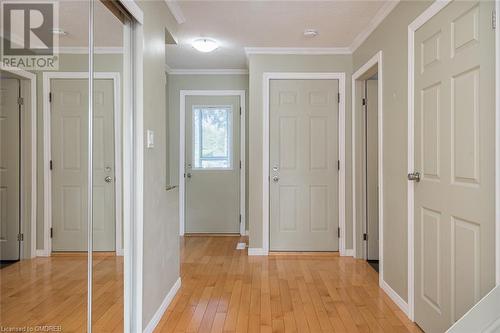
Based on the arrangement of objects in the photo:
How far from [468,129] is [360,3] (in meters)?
1.67

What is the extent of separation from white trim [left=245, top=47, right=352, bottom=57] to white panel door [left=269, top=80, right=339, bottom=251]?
13.4 inches

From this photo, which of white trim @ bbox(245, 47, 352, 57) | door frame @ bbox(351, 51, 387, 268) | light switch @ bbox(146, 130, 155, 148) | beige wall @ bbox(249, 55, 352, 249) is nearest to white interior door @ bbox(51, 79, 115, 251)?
light switch @ bbox(146, 130, 155, 148)

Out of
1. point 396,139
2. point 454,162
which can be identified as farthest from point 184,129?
point 454,162

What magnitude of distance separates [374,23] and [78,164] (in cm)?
295

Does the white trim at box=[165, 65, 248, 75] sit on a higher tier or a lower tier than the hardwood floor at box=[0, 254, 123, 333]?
higher

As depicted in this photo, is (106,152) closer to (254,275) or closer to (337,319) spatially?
(337,319)

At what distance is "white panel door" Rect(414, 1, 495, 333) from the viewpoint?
1.75 metres

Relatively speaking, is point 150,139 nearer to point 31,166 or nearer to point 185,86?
point 31,166

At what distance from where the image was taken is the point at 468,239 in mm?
1882

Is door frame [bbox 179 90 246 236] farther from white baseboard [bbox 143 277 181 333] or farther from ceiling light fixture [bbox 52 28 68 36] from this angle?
ceiling light fixture [bbox 52 28 68 36]

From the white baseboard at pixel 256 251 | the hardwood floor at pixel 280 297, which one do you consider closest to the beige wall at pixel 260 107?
the white baseboard at pixel 256 251

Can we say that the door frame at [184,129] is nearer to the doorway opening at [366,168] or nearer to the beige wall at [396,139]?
the doorway opening at [366,168]

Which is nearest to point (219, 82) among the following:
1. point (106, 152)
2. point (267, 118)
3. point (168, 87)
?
point (168, 87)

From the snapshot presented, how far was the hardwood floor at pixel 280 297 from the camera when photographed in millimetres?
2496
